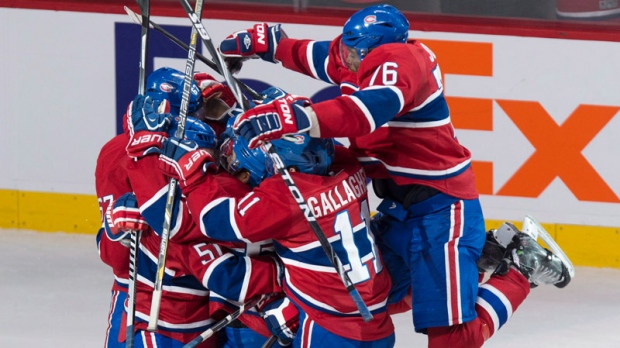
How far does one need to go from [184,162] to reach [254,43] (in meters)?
0.85

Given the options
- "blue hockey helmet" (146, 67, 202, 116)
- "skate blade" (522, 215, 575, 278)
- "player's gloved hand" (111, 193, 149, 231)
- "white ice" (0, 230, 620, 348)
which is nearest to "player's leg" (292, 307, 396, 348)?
"player's gloved hand" (111, 193, 149, 231)

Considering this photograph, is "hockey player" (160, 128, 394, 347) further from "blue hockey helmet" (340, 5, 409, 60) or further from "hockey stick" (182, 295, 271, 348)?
"blue hockey helmet" (340, 5, 409, 60)

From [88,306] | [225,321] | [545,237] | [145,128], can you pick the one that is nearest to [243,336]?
[225,321]

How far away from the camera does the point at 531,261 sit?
12.0ft

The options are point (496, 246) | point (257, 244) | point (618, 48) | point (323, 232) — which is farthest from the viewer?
point (618, 48)

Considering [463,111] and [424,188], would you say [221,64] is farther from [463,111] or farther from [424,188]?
[463,111]

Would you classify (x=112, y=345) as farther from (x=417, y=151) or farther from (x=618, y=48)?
(x=618, y=48)

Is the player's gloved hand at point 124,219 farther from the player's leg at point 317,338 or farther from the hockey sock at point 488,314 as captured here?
the hockey sock at point 488,314

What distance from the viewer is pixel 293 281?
10.6 ft

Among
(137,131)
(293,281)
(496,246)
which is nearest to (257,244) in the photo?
(293,281)

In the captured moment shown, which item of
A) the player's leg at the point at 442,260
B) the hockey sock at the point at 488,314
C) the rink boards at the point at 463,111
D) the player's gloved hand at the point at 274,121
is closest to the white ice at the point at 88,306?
the rink boards at the point at 463,111

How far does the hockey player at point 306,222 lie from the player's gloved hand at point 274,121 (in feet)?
0.54

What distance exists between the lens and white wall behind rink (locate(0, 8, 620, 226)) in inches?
199

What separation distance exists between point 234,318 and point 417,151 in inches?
27.0
